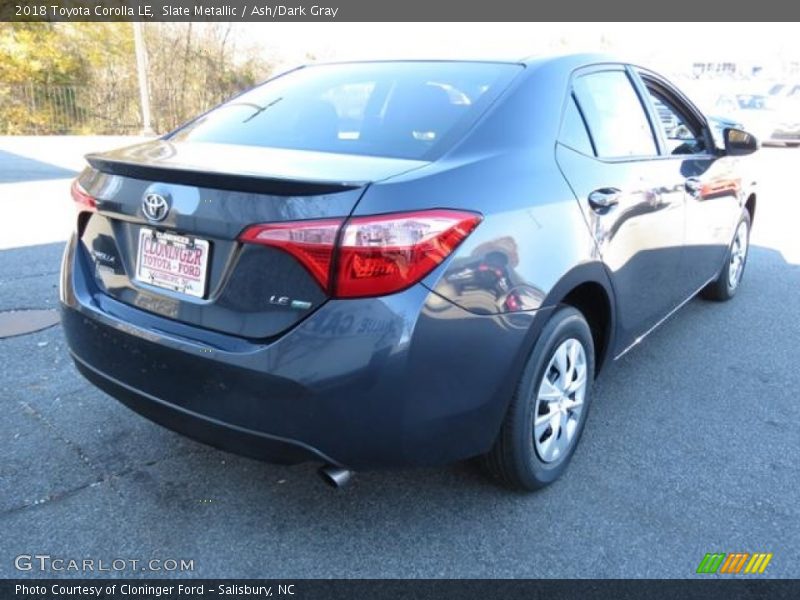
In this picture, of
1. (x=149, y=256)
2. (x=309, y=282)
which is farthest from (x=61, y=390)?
(x=309, y=282)

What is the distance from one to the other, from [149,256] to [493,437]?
1.28 metres

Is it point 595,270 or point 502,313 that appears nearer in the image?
point 502,313

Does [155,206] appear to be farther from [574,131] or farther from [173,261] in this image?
[574,131]

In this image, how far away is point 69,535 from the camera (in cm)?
232

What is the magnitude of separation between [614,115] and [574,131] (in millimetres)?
515

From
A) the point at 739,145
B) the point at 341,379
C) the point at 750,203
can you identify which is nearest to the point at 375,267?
the point at 341,379

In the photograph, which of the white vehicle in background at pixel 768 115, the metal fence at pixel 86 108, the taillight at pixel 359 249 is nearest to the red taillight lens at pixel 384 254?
the taillight at pixel 359 249

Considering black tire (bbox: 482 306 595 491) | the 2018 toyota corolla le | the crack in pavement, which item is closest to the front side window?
the 2018 toyota corolla le

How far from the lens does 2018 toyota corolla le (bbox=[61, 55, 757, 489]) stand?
1.92 meters

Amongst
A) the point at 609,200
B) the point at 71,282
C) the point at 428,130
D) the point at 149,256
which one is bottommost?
the point at 71,282

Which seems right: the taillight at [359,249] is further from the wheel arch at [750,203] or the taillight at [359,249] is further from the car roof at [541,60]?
the wheel arch at [750,203]

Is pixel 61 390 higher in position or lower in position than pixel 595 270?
lower

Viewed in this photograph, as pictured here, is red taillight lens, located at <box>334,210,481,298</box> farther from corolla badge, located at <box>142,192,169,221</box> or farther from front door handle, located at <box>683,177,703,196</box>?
front door handle, located at <box>683,177,703,196</box>

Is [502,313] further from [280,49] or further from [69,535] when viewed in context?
[280,49]
